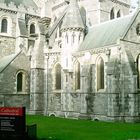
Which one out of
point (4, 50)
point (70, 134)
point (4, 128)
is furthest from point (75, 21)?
point (4, 128)

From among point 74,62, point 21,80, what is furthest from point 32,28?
point 74,62

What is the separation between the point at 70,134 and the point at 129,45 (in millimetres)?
13416

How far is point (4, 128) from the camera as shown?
13.1m

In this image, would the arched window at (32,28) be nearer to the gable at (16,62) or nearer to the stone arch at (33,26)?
the stone arch at (33,26)

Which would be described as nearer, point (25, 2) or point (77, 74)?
point (77, 74)

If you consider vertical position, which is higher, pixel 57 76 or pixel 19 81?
pixel 57 76

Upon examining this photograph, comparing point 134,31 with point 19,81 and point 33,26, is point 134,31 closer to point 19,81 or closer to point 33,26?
point 19,81

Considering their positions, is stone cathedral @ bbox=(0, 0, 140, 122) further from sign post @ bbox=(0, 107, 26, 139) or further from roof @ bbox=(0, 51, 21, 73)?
sign post @ bbox=(0, 107, 26, 139)

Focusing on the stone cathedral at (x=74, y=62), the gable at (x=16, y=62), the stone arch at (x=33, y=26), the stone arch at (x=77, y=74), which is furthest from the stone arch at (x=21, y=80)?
the stone arch at (x=33, y=26)

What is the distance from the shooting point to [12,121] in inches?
514

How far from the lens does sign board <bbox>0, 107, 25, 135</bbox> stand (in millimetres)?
13047

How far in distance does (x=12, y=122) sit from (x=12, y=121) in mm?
47

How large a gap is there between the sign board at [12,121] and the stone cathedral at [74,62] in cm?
1521

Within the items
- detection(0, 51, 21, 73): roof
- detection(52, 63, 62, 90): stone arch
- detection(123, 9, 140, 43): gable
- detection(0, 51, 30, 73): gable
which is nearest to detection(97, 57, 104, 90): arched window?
detection(123, 9, 140, 43): gable
